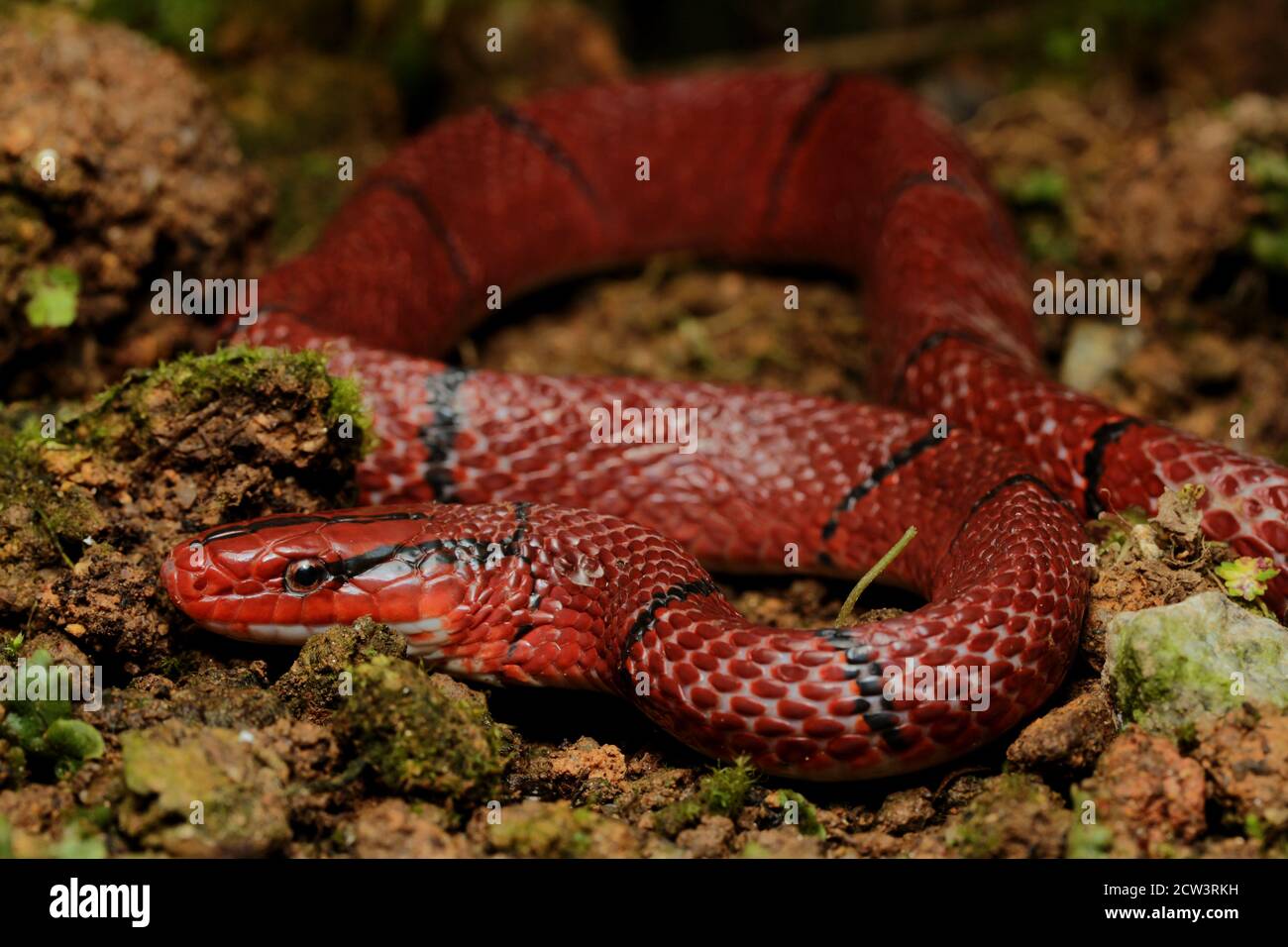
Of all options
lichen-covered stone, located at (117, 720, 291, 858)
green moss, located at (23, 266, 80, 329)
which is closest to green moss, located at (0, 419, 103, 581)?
green moss, located at (23, 266, 80, 329)

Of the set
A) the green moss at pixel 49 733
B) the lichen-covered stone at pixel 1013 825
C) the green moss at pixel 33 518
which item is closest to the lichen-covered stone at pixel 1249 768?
the lichen-covered stone at pixel 1013 825

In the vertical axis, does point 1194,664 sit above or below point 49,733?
above

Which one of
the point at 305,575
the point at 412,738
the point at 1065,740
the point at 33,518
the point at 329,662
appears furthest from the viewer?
the point at 33,518

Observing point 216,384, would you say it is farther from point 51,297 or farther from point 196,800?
point 196,800

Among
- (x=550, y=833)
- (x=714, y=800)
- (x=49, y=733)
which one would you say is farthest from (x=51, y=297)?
(x=714, y=800)

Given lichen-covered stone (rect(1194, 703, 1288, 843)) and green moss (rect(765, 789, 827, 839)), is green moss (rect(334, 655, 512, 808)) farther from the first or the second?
lichen-covered stone (rect(1194, 703, 1288, 843))
